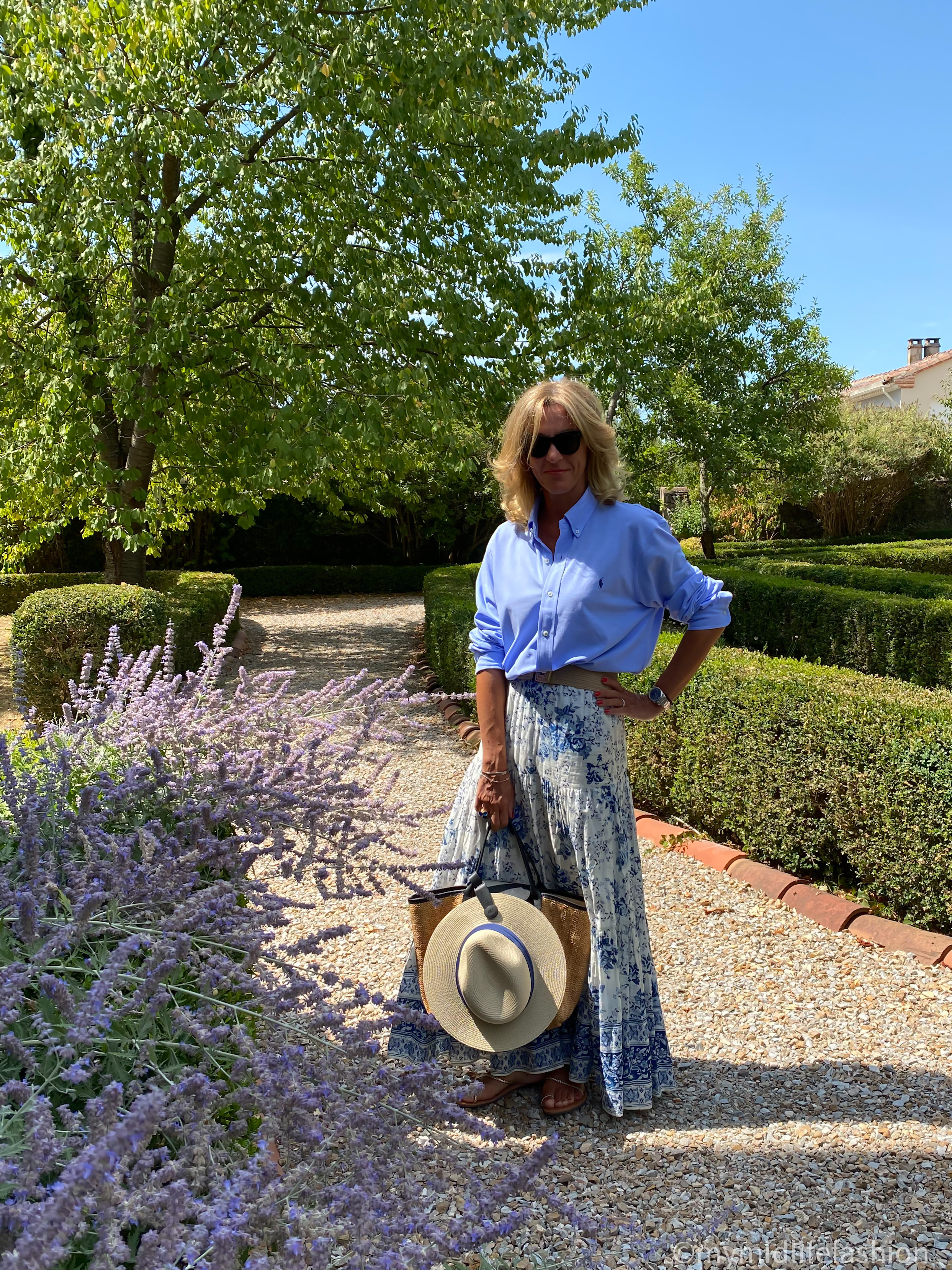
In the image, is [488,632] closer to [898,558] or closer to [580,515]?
[580,515]

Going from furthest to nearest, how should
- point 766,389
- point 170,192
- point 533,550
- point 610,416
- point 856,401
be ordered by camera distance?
1. point 856,401
2. point 766,389
3. point 610,416
4. point 170,192
5. point 533,550

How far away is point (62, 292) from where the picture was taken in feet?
25.8

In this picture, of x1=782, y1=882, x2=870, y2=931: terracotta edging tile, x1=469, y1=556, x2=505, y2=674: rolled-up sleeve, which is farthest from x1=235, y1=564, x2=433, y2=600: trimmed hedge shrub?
x1=469, y1=556, x2=505, y2=674: rolled-up sleeve

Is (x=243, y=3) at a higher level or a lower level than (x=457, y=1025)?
higher

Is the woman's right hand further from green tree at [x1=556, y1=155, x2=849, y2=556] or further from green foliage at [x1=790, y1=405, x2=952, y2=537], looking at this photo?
green foliage at [x1=790, y1=405, x2=952, y2=537]

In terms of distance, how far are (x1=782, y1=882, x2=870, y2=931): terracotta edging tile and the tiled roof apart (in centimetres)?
3923

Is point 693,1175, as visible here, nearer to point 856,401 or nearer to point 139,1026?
point 139,1026

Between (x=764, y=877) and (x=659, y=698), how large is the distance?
80.0 inches

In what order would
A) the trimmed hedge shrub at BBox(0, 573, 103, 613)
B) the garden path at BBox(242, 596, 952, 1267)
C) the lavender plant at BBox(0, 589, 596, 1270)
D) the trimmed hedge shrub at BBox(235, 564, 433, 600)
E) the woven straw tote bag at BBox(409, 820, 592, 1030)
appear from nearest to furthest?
1. the lavender plant at BBox(0, 589, 596, 1270)
2. the garden path at BBox(242, 596, 952, 1267)
3. the woven straw tote bag at BBox(409, 820, 592, 1030)
4. the trimmed hedge shrub at BBox(0, 573, 103, 613)
5. the trimmed hedge shrub at BBox(235, 564, 433, 600)

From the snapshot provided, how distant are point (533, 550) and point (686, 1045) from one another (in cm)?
167

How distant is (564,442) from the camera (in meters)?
2.46

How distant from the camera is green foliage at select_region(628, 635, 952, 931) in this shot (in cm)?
365

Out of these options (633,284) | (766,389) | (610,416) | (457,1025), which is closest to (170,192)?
(610,416)

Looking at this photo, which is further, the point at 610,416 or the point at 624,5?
the point at 610,416
